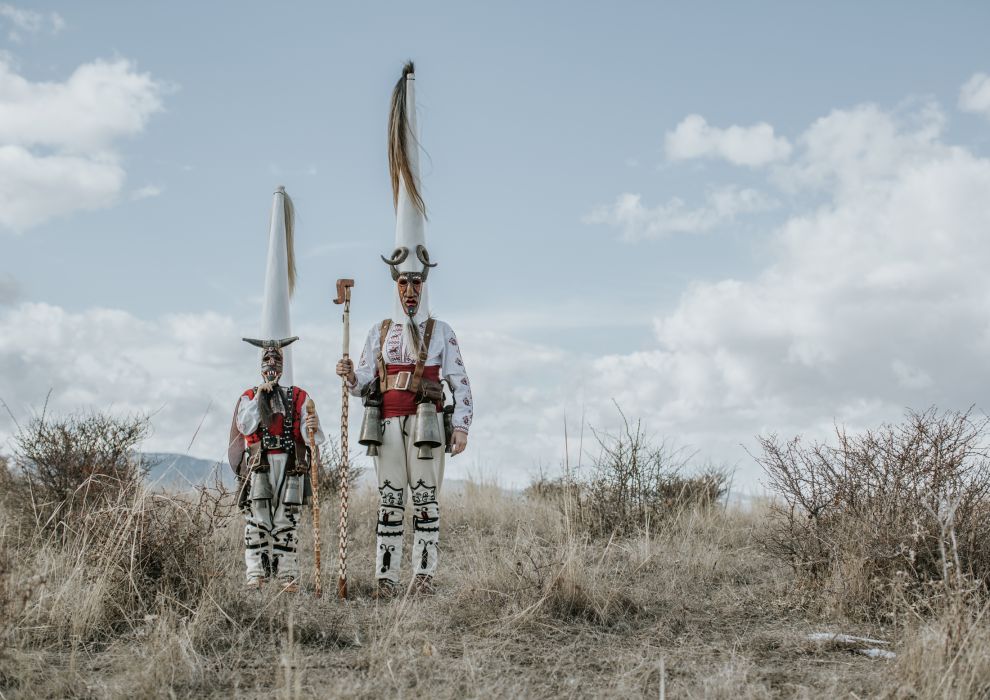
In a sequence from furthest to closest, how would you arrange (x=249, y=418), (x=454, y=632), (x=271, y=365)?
(x=271, y=365) → (x=249, y=418) → (x=454, y=632)

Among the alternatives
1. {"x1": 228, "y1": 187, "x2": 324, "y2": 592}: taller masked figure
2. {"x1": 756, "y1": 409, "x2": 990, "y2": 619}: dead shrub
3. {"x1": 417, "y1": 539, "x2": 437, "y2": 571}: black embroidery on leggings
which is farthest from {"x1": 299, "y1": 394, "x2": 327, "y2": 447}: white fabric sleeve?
{"x1": 756, "y1": 409, "x2": 990, "y2": 619}: dead shrub

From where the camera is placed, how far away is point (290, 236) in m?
7.74

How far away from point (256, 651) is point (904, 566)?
3.94 m

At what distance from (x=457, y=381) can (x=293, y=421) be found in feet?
4.43

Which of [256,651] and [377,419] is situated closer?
[256,651]

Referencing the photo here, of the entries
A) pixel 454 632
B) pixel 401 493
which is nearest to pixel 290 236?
pixel 401 493

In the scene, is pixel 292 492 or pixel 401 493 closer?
pixel 401 493

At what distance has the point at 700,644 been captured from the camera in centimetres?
517

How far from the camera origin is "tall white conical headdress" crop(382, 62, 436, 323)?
6.80 meters

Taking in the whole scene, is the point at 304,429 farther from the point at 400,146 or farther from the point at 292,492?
the point at 400,146

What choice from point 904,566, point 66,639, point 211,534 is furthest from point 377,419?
point 904,566

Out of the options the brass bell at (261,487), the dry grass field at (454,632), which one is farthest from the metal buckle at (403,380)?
the dry grass field at (454,632)

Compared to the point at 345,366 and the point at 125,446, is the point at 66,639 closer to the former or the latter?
the point at 345,366

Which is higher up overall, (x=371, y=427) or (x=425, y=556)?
(x=371, y=427)
